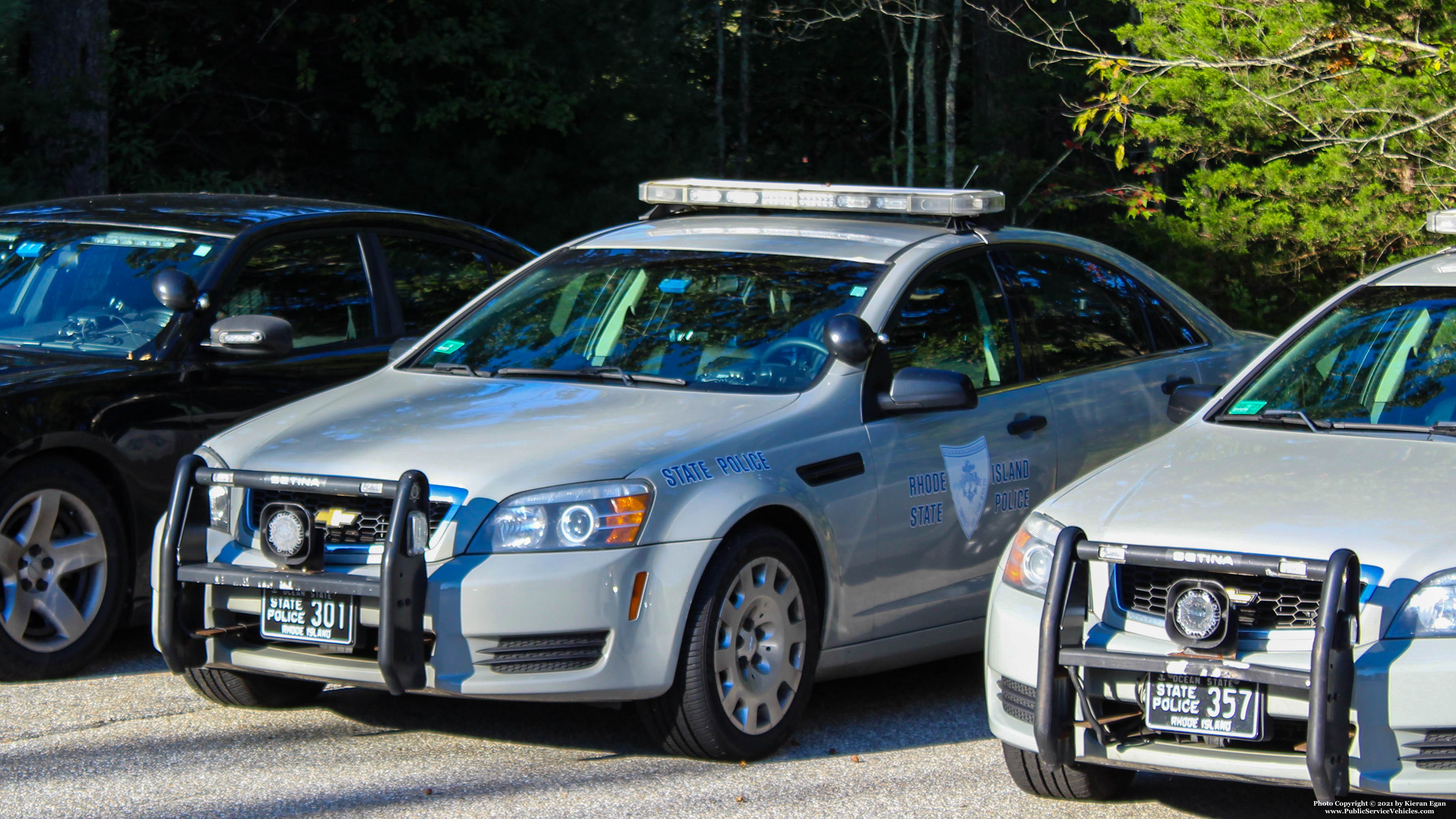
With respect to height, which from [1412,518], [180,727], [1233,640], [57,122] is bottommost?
[180,727]

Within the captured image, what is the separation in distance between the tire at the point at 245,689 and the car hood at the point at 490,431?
0.79 metres

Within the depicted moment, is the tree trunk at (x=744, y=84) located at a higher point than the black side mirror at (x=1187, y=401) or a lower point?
higher

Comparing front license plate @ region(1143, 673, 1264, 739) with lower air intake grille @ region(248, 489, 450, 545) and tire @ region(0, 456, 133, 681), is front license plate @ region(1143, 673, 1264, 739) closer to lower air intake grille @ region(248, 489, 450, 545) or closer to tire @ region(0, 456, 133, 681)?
lower air intake grille @ region(248, 489, 450, 545)

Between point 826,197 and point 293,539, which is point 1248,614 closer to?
point 293,539

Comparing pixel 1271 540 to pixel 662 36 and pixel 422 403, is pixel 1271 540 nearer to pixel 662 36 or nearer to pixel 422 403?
pixel 422 403

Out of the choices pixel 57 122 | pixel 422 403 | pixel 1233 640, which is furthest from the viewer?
pixel 57 122

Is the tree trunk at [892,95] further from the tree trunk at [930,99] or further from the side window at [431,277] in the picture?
the side window at [431,277]

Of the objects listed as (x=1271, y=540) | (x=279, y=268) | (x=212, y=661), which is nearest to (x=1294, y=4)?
(x=279, y=268)

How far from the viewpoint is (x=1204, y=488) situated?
4543mm

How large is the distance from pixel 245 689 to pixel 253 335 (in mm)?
1323

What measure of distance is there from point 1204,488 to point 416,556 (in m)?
2.14

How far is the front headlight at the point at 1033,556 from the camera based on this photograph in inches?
179

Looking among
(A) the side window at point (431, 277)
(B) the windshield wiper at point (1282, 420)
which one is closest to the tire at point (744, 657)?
(B) the windshield wiper at point (1282, 420)

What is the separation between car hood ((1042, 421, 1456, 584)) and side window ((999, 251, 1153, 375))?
49.1 inches
